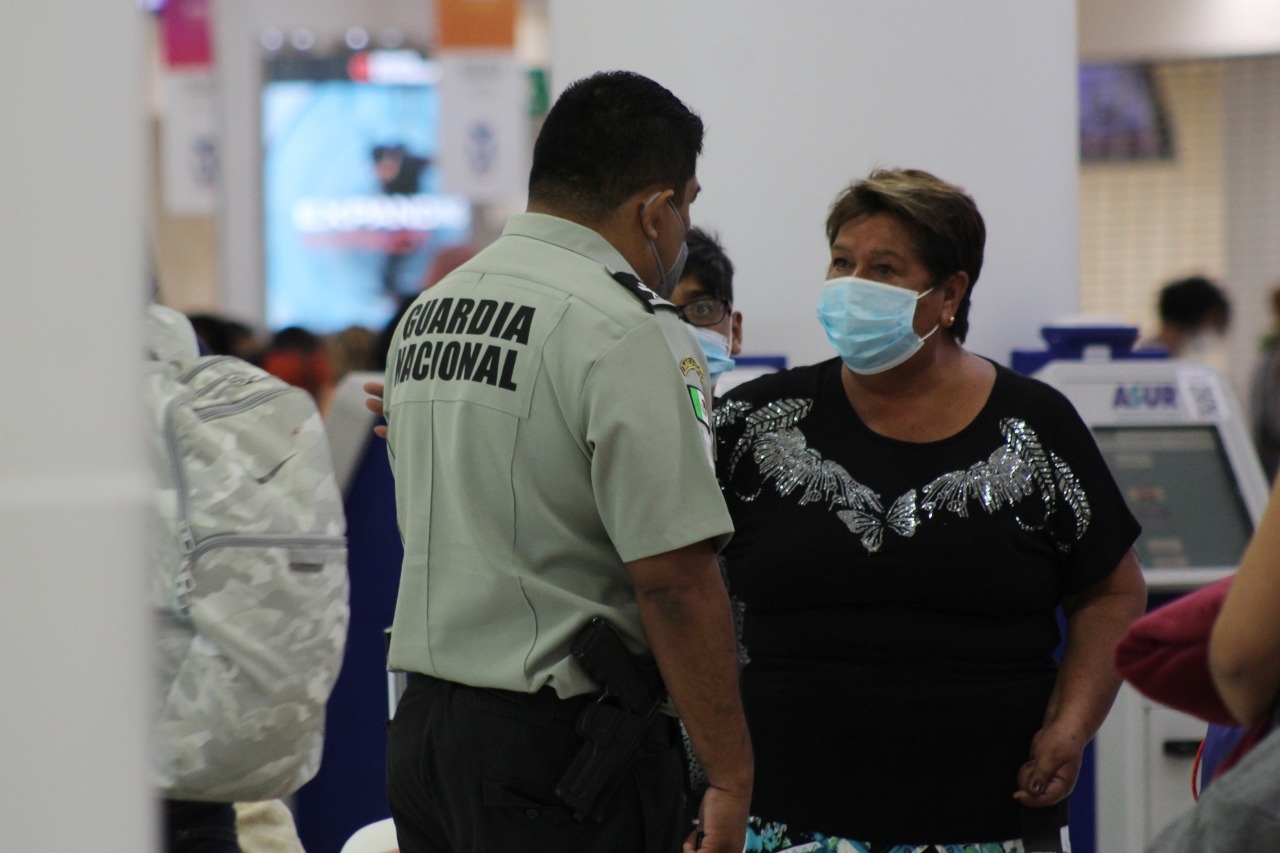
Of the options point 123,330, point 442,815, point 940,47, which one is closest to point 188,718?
point 442,815

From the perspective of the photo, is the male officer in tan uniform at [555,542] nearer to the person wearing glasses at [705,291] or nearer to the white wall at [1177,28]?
the person wearing glasses at [705,291]

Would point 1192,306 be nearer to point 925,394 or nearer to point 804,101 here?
point 804,101

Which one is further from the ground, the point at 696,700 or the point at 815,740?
the point at 696,700

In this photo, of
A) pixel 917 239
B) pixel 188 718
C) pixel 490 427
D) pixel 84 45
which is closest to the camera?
pixel 84 45

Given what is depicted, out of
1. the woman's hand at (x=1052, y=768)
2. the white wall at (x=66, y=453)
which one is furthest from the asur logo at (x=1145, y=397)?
the white wall at (x=66, y=453)

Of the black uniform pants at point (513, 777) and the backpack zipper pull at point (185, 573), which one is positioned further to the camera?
the backpack zipper pull at point (185, 573)

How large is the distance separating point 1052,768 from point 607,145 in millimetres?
1046

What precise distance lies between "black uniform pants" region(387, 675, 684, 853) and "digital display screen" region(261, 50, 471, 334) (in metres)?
10.2

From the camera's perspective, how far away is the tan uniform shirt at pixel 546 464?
1.66 meters

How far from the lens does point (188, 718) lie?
1.96 meters

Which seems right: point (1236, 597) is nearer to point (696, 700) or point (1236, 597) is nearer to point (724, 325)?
point (696, 700)

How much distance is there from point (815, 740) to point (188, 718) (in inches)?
34.0

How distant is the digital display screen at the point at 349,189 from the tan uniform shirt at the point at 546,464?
1012cm

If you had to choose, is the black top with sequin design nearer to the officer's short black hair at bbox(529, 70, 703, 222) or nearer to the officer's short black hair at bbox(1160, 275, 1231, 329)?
the officer's short black hair at bbox(529, 70, 703, 222)
